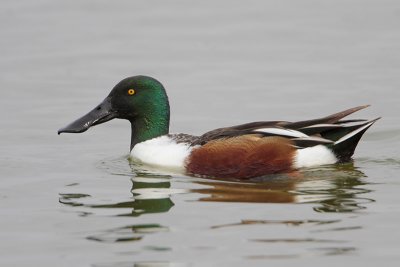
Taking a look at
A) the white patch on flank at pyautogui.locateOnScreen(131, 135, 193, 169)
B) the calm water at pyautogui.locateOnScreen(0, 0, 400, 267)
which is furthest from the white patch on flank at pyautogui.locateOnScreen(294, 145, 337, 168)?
the white patch on flank at pyautogui.locateOnScreen(131, 135, 193, 169)

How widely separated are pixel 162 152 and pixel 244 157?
92 cm

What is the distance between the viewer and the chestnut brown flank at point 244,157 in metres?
9.35

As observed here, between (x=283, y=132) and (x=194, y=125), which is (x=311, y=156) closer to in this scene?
(x=283, y=132)

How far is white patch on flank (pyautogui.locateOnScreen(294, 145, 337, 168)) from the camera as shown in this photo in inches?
373

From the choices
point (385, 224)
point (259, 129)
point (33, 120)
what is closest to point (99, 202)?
point (259, 129)

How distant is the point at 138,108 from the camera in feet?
33.5

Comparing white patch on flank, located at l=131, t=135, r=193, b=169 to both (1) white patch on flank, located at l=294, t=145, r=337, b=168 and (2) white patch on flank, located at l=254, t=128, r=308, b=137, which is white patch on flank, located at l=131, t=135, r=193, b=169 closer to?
(2) white patch on flank, located at l=254, t=128, r=308, b=137

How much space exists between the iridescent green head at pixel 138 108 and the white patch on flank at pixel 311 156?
4.76 feet

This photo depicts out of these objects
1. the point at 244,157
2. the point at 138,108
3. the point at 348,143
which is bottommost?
the point at 244,157

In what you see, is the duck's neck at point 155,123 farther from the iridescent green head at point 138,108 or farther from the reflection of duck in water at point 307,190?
A: the reflection of duck in water at point 307,190

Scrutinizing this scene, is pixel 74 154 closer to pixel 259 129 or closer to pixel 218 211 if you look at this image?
pixel 259 129

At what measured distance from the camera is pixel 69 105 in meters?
12.7

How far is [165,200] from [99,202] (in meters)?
0.53

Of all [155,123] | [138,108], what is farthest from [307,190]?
[138,108]
